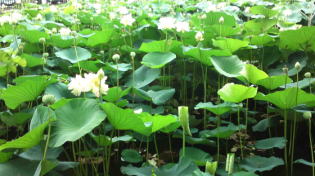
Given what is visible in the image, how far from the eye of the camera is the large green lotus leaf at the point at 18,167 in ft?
2.94

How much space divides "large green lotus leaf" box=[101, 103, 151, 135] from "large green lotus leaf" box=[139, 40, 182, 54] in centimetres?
61

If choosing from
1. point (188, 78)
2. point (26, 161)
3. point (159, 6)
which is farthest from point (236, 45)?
point (159, 6)

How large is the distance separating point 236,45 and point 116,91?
616 mm

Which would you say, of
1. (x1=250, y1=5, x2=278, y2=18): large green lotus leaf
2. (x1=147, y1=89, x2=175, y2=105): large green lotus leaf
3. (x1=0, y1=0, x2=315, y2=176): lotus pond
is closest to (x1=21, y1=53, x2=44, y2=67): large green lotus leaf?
(x1=0, y1=0, x2=315, y2=176): lotus pond

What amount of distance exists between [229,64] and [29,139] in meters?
0.84

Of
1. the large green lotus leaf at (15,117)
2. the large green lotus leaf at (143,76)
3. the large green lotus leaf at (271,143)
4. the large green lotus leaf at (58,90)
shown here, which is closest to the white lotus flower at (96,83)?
the large green lotus leaf at (58,90)

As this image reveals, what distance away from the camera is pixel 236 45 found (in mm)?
1520

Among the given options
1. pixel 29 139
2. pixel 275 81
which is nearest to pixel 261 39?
pixel 275 81

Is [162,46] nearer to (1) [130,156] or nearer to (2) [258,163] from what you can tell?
(1) [130,156]

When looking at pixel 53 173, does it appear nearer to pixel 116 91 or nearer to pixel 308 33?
pixel 116 91

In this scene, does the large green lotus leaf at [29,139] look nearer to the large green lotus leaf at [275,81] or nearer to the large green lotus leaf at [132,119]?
the large green lotus leaf at [132,119]

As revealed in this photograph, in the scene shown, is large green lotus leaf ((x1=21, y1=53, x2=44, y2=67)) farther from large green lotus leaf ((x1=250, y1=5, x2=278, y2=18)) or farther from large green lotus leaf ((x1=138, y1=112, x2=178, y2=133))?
large green lotus leaf ((x1=250, y1=5, x2=278, y2=18))

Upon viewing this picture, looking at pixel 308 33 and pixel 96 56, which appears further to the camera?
pixel 96 56

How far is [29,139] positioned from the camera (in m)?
0.84
